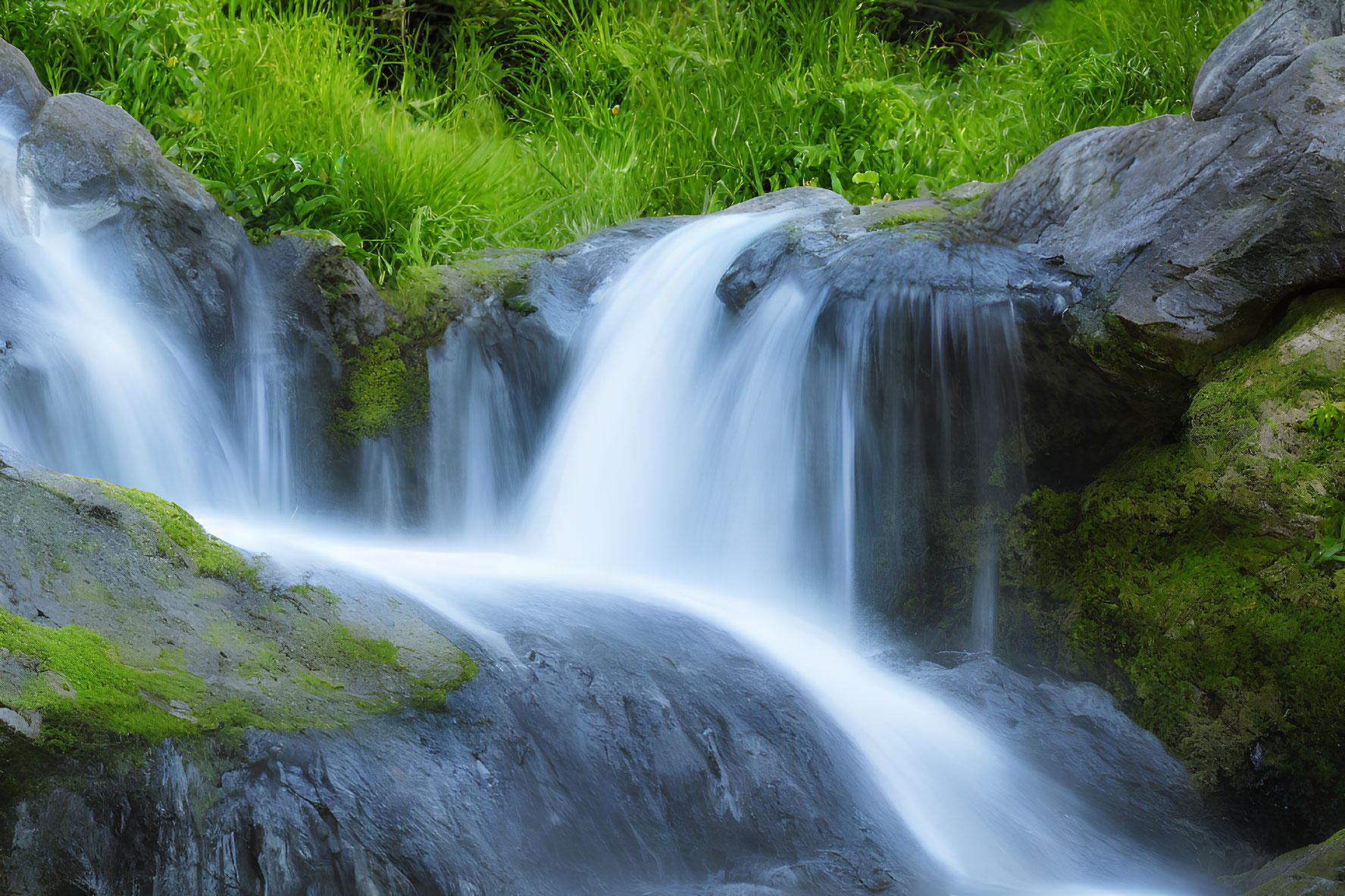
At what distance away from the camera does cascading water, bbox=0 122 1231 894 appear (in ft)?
8.68

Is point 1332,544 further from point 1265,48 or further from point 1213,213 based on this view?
point 1265,48

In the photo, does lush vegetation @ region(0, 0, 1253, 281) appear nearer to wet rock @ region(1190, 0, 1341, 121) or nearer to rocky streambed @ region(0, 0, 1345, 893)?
rocky streambed @ region(0, 0, 1345, 893)

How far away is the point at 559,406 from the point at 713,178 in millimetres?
2268

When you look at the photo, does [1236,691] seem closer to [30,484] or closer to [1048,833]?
[1048,833]

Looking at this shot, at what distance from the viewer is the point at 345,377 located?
3.89m

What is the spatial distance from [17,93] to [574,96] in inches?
140

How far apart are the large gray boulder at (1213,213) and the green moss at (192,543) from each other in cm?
247

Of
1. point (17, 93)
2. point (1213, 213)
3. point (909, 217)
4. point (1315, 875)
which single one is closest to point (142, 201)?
point (17, 93)

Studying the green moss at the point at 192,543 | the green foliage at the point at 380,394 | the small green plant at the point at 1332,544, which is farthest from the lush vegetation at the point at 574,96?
the small green plant at the point at 1332,544

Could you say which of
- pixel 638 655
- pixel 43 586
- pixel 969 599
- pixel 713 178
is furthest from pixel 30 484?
→ pixel 713 178

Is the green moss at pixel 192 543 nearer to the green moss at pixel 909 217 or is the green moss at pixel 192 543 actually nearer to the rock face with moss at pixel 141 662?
the rock face with moss at pixel 141 662

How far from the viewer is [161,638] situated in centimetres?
177

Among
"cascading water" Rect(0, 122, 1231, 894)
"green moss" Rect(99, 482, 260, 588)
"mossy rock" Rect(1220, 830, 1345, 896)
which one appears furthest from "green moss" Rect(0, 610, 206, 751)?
"mossy rock" Rect(1220, 830, 1345, 896)

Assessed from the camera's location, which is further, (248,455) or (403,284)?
(403,284)
